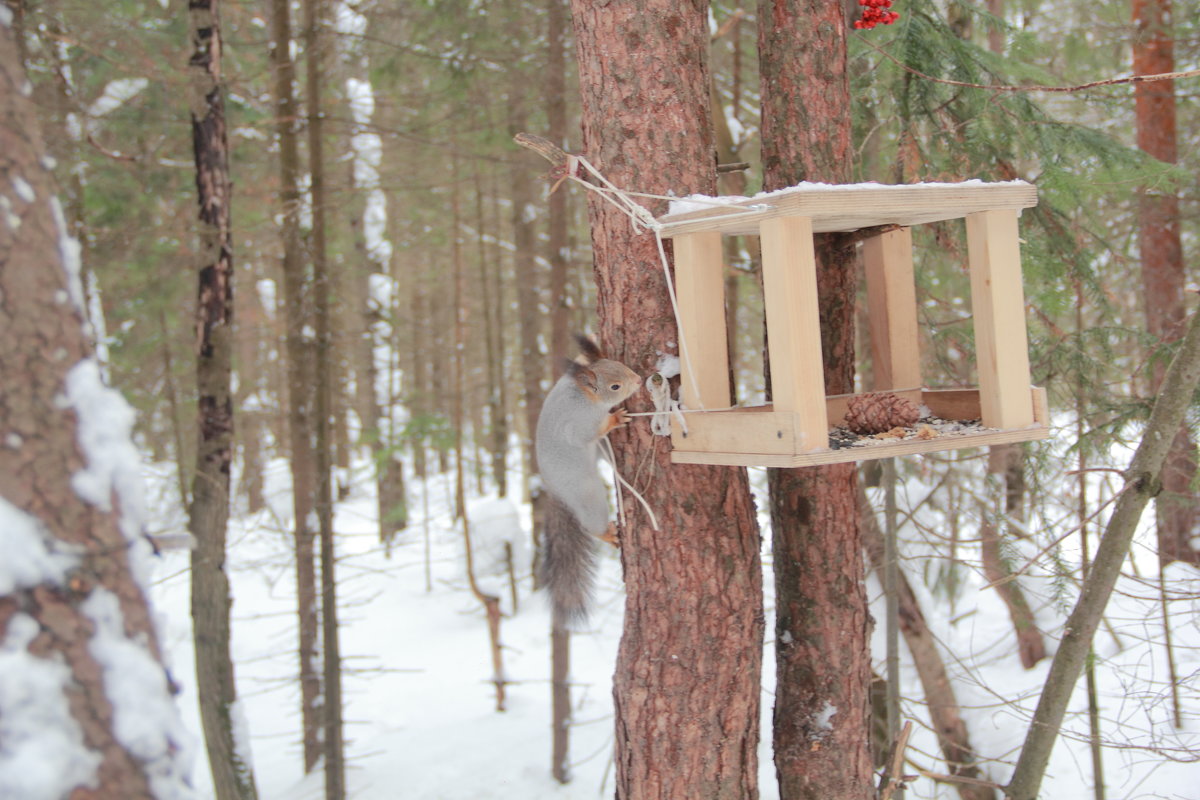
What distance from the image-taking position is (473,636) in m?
8.67

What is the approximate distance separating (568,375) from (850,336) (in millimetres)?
880

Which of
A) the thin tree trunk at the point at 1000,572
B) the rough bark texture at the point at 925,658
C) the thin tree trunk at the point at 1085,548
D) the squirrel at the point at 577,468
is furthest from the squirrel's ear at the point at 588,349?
the rough bark texture at the point at 925,658

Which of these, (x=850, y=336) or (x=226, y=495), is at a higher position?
(x=850, y=336)

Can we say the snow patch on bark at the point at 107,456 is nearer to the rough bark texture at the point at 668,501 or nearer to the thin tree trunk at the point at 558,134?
the rough bark texture at the point at 668,501

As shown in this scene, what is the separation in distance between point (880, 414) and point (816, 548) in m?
0.50

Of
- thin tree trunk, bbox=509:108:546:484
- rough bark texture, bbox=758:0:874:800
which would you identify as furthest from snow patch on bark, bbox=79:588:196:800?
thin tree trunk, bbox=509:108:546:484

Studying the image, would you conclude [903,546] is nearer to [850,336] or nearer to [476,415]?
[850,336]

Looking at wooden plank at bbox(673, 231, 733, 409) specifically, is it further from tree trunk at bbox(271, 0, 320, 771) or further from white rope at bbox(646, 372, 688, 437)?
tree trunk at bbox(271, 0, 320, 771)

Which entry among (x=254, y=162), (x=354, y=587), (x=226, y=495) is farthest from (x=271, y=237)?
(x=354, y=587)

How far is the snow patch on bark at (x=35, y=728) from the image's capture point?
97 centimetres

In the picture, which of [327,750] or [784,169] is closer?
[784,169]

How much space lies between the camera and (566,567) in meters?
2.30

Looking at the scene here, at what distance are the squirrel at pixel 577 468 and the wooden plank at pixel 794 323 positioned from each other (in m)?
0.38

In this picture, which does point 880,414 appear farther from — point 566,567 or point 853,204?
point 566,567
